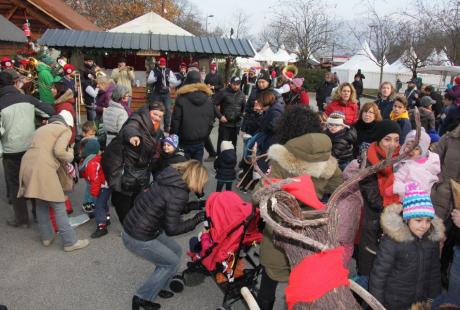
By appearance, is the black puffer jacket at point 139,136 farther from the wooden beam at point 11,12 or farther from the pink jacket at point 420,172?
the wooden beam at point 11,12

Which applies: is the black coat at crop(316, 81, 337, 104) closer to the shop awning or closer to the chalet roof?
the shop awning

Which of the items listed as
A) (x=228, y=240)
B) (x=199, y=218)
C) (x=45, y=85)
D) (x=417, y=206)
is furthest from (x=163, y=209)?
(x=45, y=85)

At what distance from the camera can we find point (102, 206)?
5113mm

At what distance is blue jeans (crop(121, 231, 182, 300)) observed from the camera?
3.47m

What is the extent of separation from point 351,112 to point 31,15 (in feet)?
49.2

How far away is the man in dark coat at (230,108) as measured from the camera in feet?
24.6

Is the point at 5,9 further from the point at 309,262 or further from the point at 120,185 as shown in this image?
the point at 309,262

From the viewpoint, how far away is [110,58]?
15.9m

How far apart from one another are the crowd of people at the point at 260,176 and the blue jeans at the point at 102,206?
0.02m

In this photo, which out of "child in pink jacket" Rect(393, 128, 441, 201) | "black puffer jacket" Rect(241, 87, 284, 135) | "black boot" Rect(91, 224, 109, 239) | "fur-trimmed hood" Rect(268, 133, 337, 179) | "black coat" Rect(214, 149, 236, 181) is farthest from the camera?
"black puffer jacket" Rect(241, 87, 284, 135)

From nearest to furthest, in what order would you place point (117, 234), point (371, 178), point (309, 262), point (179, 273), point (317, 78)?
point (309, 262)
point (371, 178)
point (179, 273)
point (117, 234)
point (317, 78)

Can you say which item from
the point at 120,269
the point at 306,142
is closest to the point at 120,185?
the point at 120,269

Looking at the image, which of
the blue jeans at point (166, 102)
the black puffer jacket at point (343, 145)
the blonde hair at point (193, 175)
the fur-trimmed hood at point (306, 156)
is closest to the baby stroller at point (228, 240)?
the blonde hair at point (193, 175)

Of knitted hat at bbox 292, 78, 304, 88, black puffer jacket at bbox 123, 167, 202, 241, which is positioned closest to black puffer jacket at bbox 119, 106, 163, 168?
black puffer jacket at bbox 123, 167, 202, 241
